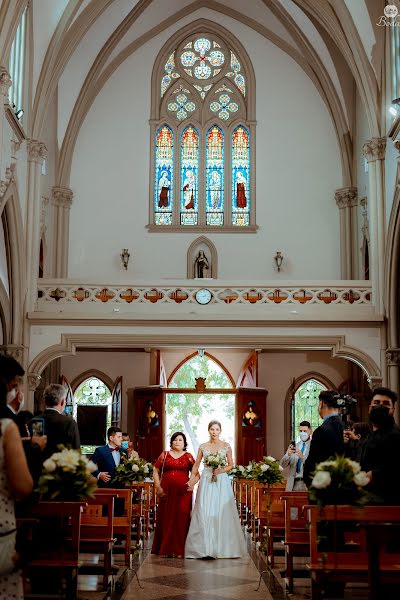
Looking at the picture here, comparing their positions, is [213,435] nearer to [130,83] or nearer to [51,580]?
[51,580]

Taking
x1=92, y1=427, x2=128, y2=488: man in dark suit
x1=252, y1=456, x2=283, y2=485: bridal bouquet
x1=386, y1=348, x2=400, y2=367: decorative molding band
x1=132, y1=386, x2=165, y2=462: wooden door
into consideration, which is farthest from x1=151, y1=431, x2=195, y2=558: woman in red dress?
x1=132, y1=386, x2=165, y2=462: wooden door

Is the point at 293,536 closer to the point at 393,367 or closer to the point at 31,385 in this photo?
the point at 393,367

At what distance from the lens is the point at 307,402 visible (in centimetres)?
2375

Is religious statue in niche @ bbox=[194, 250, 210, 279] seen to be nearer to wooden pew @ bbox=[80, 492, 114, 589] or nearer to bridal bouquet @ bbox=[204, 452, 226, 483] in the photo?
bridal bouquet @ bbox=[204, 452, 226, 483]

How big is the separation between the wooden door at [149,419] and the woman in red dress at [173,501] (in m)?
9.45

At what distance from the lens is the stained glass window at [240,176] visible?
77.7 feet

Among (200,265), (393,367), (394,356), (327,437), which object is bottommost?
(327,437)

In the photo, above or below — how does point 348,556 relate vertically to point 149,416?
below

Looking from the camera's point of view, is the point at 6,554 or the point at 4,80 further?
the point at 4,80

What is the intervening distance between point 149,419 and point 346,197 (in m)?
7.94

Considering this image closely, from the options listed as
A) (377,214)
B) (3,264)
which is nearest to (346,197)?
(377,214)

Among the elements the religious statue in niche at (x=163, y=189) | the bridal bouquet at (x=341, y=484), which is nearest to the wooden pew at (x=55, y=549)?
the bridal bouquet at (x=341, y=484)

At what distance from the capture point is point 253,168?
78.1ft

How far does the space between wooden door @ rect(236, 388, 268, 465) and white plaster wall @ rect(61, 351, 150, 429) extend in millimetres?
2754
